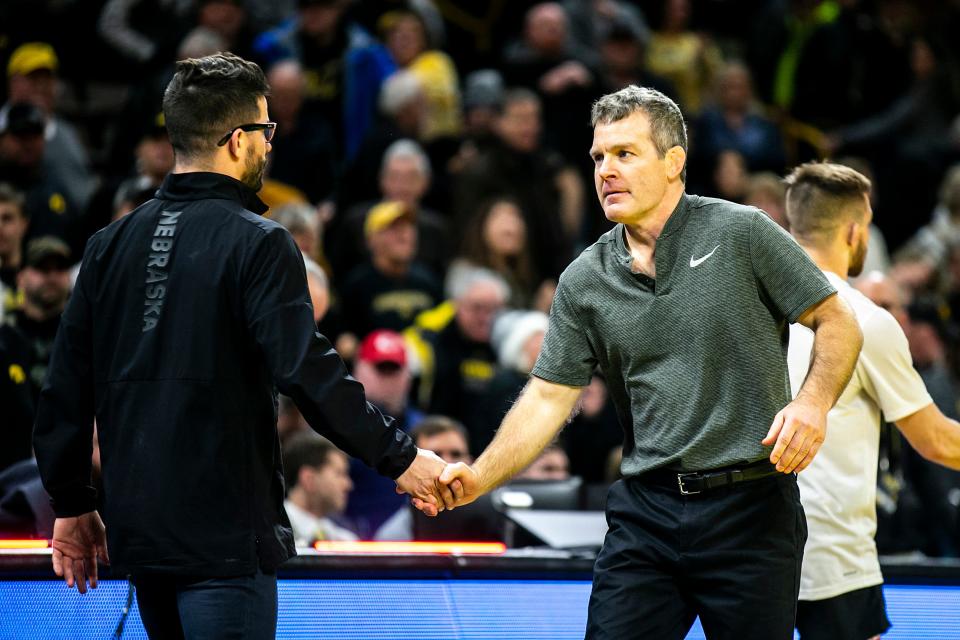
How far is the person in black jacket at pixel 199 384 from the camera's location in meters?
3.72

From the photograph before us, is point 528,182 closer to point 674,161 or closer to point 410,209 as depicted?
point 410,209

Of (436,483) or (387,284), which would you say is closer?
(436,483)

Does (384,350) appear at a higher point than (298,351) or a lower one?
lower

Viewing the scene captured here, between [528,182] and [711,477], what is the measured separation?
6768 mm

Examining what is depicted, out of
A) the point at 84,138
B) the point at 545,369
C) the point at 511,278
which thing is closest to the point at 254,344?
the point at 545,369

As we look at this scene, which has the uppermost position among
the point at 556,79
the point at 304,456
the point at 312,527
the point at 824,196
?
the point at 556,79

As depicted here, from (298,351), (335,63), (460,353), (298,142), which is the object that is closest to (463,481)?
(298,351)

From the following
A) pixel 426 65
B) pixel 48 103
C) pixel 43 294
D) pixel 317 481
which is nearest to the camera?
pixel 317 481

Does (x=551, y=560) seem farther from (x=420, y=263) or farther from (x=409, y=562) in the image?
(x=420, y=263)

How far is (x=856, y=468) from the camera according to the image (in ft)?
14.7

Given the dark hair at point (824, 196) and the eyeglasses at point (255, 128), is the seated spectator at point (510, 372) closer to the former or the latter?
the dark hair at point (824, 196)

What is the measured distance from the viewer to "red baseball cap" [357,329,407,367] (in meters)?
8.27

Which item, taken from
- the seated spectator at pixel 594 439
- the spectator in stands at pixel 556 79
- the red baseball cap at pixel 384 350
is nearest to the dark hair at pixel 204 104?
the red baseball cap at pixel 384 350

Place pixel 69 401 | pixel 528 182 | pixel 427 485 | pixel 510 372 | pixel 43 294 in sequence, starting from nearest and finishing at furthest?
pixel 69 401 < pixel 427 485 < pixel 43 294 < pixel 510 372 < pixel 528 182
